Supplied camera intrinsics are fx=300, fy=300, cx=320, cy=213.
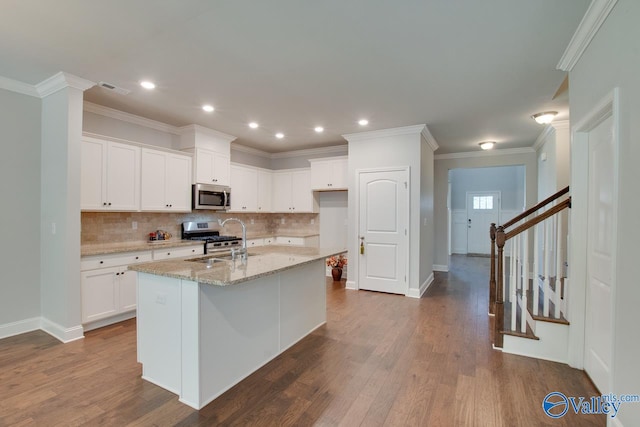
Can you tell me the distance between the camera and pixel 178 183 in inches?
180

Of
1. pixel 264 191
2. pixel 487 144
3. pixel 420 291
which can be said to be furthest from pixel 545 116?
pixel 264 191

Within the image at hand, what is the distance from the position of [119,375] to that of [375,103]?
12.5 ft

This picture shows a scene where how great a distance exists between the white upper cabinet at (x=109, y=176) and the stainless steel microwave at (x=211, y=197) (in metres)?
0.87

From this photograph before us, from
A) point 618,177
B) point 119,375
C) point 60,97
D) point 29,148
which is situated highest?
point 60,97

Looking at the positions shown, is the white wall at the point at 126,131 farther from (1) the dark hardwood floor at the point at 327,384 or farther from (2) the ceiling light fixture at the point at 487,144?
(2) the ceiling light fixture at the point at 487,144

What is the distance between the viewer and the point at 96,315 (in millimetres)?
3400

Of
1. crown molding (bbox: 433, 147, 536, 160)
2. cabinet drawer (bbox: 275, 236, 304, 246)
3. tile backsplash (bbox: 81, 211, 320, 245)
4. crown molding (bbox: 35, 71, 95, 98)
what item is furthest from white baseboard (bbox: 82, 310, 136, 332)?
crown molding (bbox: 433, 147, 536, 160)

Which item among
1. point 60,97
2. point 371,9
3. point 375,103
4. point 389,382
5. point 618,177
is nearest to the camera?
point 618,177

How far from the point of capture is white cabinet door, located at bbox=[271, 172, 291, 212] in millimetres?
6492

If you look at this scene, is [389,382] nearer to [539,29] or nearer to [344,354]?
[344,354]

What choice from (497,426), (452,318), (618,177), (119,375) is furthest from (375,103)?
(119,375)

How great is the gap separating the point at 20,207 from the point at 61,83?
1436 mm

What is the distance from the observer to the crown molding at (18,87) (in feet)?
10.4

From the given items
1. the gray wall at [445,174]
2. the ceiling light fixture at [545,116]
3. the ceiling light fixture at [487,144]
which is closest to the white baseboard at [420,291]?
the gray wall at [445,174]
